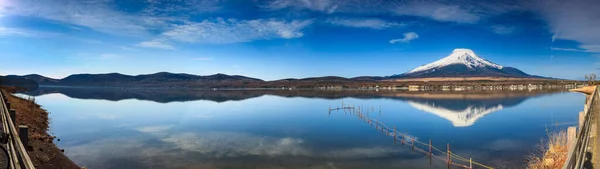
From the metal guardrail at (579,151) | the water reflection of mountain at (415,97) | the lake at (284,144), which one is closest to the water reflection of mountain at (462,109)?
the water reflection of mountain at (415,97)

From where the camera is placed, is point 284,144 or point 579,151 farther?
point 284,144

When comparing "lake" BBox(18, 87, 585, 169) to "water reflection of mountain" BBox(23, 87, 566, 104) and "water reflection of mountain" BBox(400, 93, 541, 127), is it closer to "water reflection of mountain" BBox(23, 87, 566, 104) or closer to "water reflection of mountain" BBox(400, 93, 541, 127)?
"water reflection of mountain" BBox(400, 93, 541, 127)

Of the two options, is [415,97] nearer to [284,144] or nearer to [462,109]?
[462,109]

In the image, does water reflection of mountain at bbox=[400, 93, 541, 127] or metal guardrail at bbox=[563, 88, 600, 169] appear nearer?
metal guardrail at bbox=[563, 88, 600, 169]

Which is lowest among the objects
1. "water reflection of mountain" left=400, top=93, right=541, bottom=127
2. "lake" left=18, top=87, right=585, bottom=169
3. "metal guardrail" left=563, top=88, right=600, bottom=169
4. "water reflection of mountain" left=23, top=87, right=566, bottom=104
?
"lake" left=18, top=87, right=585, bottom=169

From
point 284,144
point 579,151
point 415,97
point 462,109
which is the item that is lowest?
point 284,144

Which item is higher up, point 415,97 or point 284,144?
point 415,97

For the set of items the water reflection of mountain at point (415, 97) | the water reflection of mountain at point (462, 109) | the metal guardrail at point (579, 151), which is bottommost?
the water reflection of mountain at point (462, 109)

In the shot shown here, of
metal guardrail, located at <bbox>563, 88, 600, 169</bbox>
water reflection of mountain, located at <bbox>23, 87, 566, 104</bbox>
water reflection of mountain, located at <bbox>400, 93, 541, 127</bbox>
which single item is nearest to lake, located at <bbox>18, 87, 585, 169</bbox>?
water reflection of mountain, located at <bbox>400, 93, 541, 127</bbox>

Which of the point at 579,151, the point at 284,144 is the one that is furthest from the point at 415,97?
the point at 579,151

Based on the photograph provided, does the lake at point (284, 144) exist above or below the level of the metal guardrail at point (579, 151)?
below

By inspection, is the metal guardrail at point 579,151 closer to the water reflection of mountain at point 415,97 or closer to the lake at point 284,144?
the lake at point 284,144

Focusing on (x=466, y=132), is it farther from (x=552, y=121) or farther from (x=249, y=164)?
(x=249, y=164)

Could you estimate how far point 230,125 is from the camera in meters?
33.2
